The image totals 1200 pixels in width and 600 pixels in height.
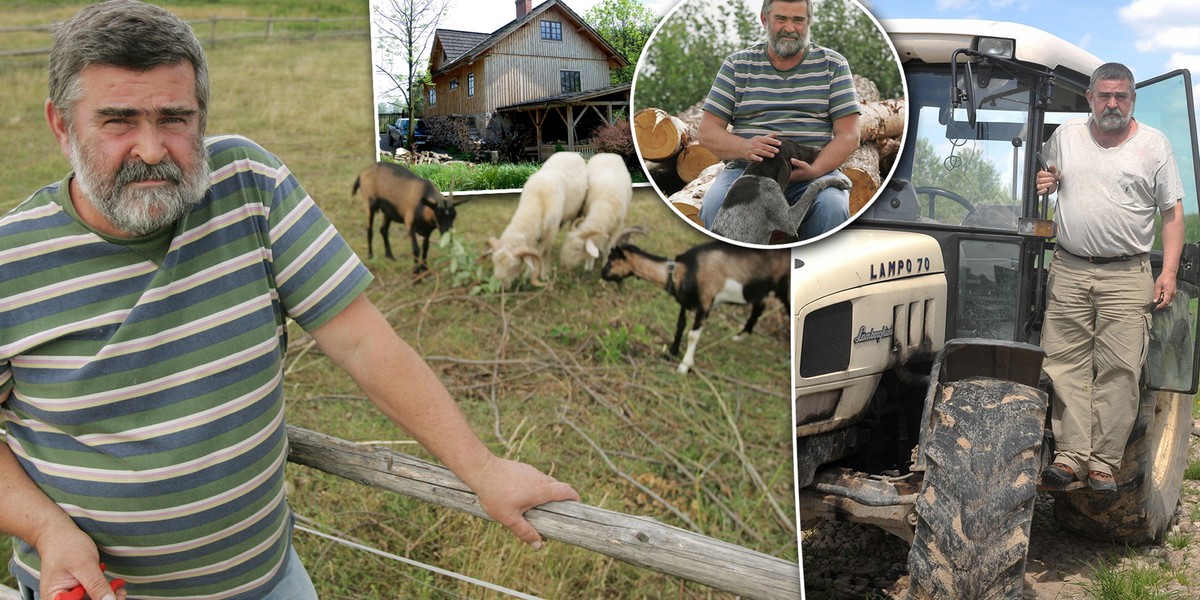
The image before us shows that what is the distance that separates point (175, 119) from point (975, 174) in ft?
9.13

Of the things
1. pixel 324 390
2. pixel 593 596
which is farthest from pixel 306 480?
pixel 593 596

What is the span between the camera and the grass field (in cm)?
406

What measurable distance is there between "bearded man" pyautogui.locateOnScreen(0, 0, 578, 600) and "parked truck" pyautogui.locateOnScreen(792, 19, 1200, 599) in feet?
4.60

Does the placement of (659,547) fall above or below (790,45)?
below

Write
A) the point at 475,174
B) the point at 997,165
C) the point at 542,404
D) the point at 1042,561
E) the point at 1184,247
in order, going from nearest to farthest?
the point at 997,165 → the point at 1184,247 → the point at 475,174 → the point at 1042,561 → the point at 542,404

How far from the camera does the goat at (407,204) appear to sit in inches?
223

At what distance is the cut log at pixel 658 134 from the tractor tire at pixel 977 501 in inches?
49.8

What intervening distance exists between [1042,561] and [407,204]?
166 inches

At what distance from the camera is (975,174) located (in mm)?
3229

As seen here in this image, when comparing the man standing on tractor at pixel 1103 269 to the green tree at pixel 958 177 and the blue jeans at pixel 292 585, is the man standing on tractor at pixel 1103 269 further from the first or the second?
the blue jeans at pixel 292 585

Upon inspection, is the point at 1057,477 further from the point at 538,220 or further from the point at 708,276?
the point at 538,220

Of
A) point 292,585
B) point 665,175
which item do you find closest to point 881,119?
point 665,175

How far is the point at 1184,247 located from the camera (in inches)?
132

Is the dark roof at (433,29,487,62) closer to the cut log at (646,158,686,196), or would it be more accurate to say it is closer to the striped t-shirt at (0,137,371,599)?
the cut log at (646,158,686,196)
